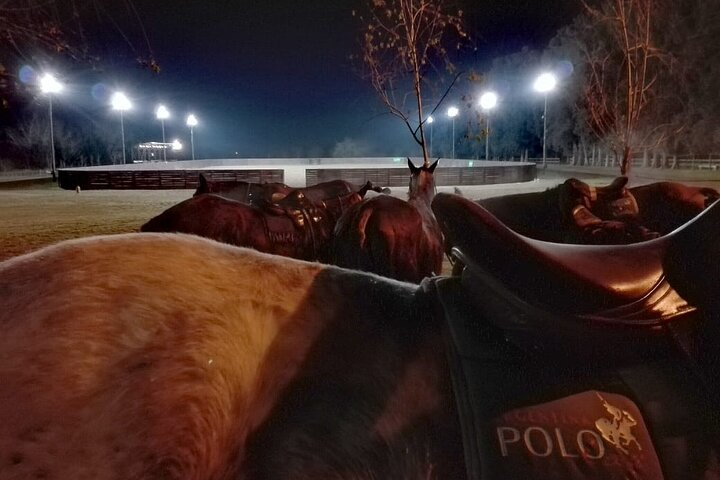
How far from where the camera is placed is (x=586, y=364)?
1.23 m

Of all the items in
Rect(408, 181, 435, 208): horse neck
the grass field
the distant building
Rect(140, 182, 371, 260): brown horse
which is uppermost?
the distant building

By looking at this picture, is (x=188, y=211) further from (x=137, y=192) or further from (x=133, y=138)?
(x=133, y=138)

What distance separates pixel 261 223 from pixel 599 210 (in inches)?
217

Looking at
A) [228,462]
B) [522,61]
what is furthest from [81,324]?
[522,61]

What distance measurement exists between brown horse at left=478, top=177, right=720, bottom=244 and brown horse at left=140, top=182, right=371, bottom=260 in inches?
108

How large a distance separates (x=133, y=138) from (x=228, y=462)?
87.6 meters

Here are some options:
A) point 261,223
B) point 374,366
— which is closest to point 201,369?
point 374,366

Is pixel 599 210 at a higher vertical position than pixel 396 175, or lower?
lower

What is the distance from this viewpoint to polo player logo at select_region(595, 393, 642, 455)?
46.8 inches

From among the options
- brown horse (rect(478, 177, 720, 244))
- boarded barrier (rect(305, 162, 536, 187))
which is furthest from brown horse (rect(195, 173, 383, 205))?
boarded barrier (rect(305, 162, 536, 187))

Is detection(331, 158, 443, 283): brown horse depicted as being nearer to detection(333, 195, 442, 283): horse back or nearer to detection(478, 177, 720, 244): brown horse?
detection(333, 195, 442, 283): horse back

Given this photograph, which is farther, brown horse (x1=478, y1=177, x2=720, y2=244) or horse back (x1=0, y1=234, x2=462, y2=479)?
brown horse (x1=478, y1=177, x2=720, y2=244)

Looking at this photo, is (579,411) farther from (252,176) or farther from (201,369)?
(252,176)

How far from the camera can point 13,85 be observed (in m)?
5.65
